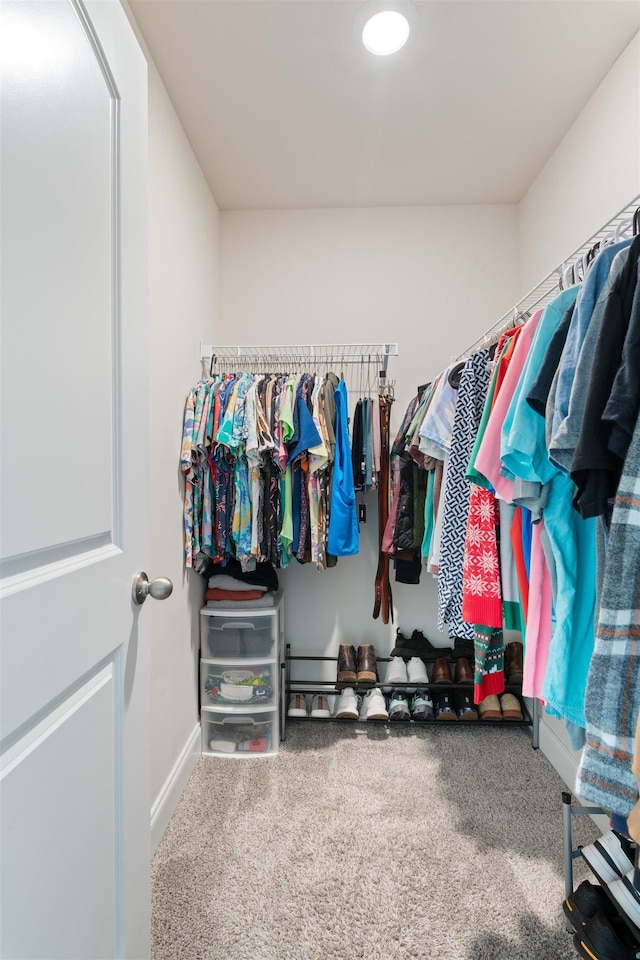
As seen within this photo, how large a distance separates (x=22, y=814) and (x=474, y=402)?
1.43 m

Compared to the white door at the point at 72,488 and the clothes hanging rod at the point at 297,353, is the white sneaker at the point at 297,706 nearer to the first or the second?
the white door at the point at 72,488

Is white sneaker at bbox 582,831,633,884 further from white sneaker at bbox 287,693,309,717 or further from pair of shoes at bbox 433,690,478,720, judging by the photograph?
white sneaker at bbox 287,693,309,717

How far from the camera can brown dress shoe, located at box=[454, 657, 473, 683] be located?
2389 millimetres

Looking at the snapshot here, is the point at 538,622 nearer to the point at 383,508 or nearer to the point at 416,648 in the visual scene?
the point at 383,508

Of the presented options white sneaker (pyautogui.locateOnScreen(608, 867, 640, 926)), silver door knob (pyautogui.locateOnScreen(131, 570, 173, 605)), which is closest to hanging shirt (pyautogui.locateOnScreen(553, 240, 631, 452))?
silver door knob (pyautogui.locateOnScreen(131, 570, 173, 605))

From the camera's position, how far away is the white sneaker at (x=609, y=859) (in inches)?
45.9

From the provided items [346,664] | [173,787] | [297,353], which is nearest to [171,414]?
[297,353]

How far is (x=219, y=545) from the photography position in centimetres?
208

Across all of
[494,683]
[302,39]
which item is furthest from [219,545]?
[302,39]

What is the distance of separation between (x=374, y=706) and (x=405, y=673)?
9.3 inches

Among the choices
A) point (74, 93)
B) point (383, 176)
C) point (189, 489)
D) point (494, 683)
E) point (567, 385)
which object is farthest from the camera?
point (383, 176)

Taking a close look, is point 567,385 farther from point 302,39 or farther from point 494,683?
point 302,39

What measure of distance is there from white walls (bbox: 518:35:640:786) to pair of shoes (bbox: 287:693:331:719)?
100 centimetres

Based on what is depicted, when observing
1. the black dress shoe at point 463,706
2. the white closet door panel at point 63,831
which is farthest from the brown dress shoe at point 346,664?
the white closet door panel at point 63,831
